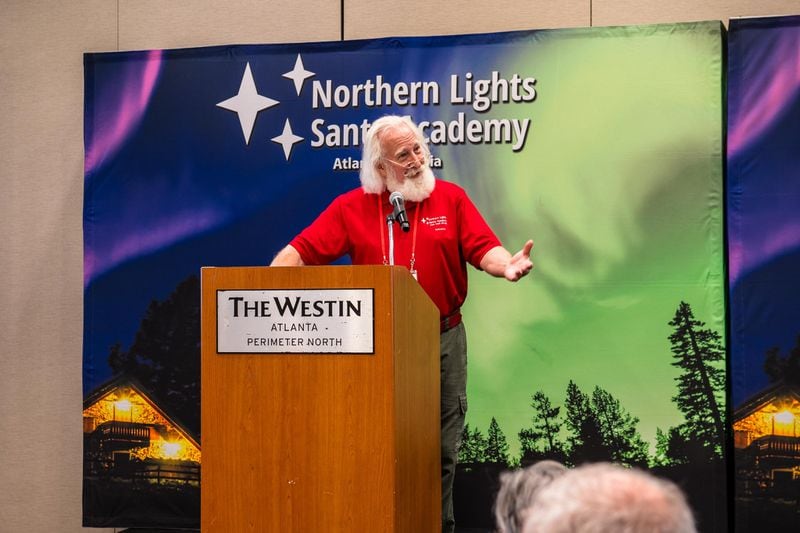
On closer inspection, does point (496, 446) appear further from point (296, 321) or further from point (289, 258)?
point (296, 321)

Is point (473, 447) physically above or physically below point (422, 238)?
below

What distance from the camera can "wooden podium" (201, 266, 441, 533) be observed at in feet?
7.47

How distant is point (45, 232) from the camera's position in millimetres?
5293

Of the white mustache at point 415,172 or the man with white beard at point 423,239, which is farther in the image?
the white mustache at point 415,172

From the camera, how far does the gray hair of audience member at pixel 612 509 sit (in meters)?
1.02

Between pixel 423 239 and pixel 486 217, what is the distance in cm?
111

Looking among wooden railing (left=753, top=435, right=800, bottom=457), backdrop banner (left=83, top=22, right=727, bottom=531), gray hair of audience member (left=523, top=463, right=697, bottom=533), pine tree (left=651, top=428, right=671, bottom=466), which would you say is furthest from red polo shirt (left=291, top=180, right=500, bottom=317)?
gray hair of audience member (left=523, top=463, right=697, bottom=533)

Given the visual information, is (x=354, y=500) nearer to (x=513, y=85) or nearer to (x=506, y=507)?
(x=506, y=507)

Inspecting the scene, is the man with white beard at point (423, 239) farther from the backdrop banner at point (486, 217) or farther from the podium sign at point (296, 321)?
the podium sign at point (296, 321)

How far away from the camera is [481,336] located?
180 inches

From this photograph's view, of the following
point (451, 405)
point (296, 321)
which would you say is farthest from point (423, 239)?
point (296, 321)

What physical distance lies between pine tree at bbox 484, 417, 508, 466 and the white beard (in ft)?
4.38

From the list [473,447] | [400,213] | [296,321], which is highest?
[400,213]

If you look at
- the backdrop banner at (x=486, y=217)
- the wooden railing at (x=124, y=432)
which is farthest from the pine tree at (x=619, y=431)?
the wooden railing at (x=124, y=432)
